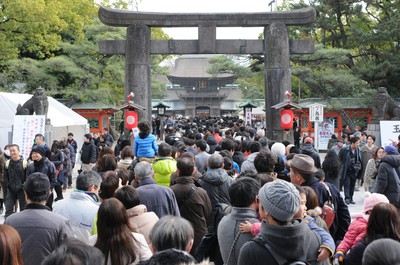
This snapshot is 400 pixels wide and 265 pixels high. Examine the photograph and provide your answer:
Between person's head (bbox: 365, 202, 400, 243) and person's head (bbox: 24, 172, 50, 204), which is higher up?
person's head (bbox: 24, 172, 50, 204)

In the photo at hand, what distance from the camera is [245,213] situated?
12.5 feet

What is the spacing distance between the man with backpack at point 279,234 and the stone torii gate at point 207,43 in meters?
13.5

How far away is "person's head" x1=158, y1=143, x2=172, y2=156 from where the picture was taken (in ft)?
22.0

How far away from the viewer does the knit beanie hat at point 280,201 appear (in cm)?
300

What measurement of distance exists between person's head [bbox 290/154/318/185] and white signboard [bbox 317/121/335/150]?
759 inches

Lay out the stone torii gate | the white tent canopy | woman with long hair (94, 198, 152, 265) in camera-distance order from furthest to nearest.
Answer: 1. the white tent canopy
2. the stone torii gate
3. woman with long hair (94, 198, 152, 265)

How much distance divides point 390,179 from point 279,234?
4495 mm

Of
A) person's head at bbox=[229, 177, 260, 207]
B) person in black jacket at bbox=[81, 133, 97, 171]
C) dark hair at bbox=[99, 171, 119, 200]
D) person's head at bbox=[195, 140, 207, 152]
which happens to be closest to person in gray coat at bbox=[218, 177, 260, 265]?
person's head at bbox=[229, 177, 260, 207]

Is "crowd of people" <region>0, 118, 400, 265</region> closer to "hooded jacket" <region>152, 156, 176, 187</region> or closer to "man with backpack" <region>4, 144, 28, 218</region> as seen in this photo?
"hooded jacket" <region>152, 156, 176, 187</region>

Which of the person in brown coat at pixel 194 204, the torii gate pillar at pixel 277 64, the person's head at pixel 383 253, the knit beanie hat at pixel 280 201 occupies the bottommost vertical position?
the person in brown coat at pixel 194 204

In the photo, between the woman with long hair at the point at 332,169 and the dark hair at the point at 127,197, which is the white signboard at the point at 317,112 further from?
the dark hair at the point at 127,197

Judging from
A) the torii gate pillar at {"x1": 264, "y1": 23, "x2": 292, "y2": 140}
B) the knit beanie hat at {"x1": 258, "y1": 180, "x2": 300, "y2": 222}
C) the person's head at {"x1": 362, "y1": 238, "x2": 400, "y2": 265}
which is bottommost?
the person's head at {"x1": 362, "y1": 238, "x2": 400, "y2": 265}

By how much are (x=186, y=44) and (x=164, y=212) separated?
39.8 feet

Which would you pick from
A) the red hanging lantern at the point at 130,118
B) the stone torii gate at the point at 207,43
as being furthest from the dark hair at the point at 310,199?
the stone torii gate at the point at 207,43
